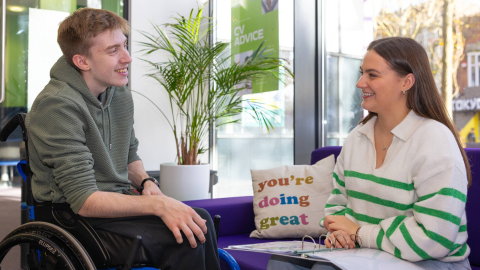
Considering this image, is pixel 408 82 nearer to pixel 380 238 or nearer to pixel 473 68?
pixel 380 238

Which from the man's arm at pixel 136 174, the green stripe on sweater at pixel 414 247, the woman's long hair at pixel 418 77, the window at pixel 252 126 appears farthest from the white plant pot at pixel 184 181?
the green stripe on sweater at pixel 414 247

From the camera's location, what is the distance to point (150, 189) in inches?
63.2

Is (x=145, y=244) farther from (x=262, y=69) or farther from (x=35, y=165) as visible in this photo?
(x=262, y=69)

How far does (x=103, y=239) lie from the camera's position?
1232mm

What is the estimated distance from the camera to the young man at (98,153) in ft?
3.99

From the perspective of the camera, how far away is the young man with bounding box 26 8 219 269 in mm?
1217

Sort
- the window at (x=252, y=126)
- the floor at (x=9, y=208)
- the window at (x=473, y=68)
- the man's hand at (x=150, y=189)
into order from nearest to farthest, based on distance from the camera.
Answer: the man's hand at (x=150, y=189) → the window at (x=473, y=68) → the window at (x=252, y=126) → the floor at (x=9, y=208)

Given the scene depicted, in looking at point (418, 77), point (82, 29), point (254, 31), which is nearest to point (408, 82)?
point (418, 77)

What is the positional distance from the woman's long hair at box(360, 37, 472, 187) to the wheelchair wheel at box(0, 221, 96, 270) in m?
1.08

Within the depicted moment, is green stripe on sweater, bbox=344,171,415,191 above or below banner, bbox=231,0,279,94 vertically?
below

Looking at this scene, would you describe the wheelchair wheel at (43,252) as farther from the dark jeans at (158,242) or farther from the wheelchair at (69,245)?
the dark jeans at (158,242)

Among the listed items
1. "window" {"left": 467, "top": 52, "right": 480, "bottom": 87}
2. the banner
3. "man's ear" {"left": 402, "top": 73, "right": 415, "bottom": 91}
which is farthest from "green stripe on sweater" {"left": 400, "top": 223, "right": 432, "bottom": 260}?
the banner

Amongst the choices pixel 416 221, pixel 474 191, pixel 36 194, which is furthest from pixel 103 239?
pixel 474 191

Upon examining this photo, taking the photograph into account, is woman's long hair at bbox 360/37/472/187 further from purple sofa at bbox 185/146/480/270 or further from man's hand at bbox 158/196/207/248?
man's hand at bbox 158/196/207/248
